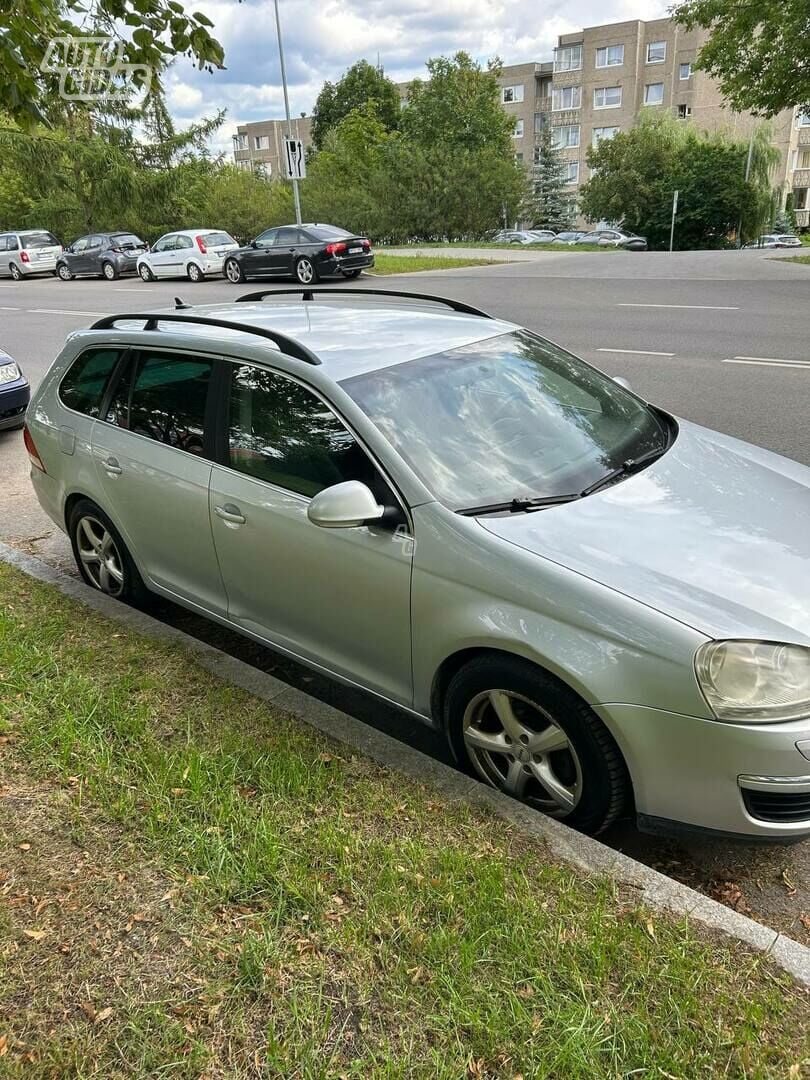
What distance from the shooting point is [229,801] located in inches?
110

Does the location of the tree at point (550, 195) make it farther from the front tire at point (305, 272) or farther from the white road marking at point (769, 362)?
the white road marking at point (769, 362)

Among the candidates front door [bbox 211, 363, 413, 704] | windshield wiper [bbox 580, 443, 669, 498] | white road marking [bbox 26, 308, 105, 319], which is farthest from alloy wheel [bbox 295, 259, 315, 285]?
windshield wiper [bbox 580, 443, 669, 498]

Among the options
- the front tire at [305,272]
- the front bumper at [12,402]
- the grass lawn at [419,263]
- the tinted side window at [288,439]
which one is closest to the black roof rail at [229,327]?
the tinted side window at [288,439]

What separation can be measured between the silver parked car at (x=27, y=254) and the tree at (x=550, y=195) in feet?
104

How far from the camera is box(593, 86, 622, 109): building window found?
61406mm

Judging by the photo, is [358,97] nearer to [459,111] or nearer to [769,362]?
[459,111]

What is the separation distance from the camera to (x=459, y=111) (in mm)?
54500

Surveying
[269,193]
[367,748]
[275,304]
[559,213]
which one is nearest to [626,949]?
[367,748]

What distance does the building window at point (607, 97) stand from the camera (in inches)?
2418

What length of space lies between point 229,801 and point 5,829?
2.41ft

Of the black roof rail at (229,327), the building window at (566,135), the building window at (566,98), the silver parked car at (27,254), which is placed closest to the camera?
the black roof rail at (229,327)

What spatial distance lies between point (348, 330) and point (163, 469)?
1.06m

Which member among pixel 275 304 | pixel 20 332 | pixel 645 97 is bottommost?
pixel 20 332

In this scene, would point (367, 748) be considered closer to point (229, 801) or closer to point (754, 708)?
point (229, 801)
